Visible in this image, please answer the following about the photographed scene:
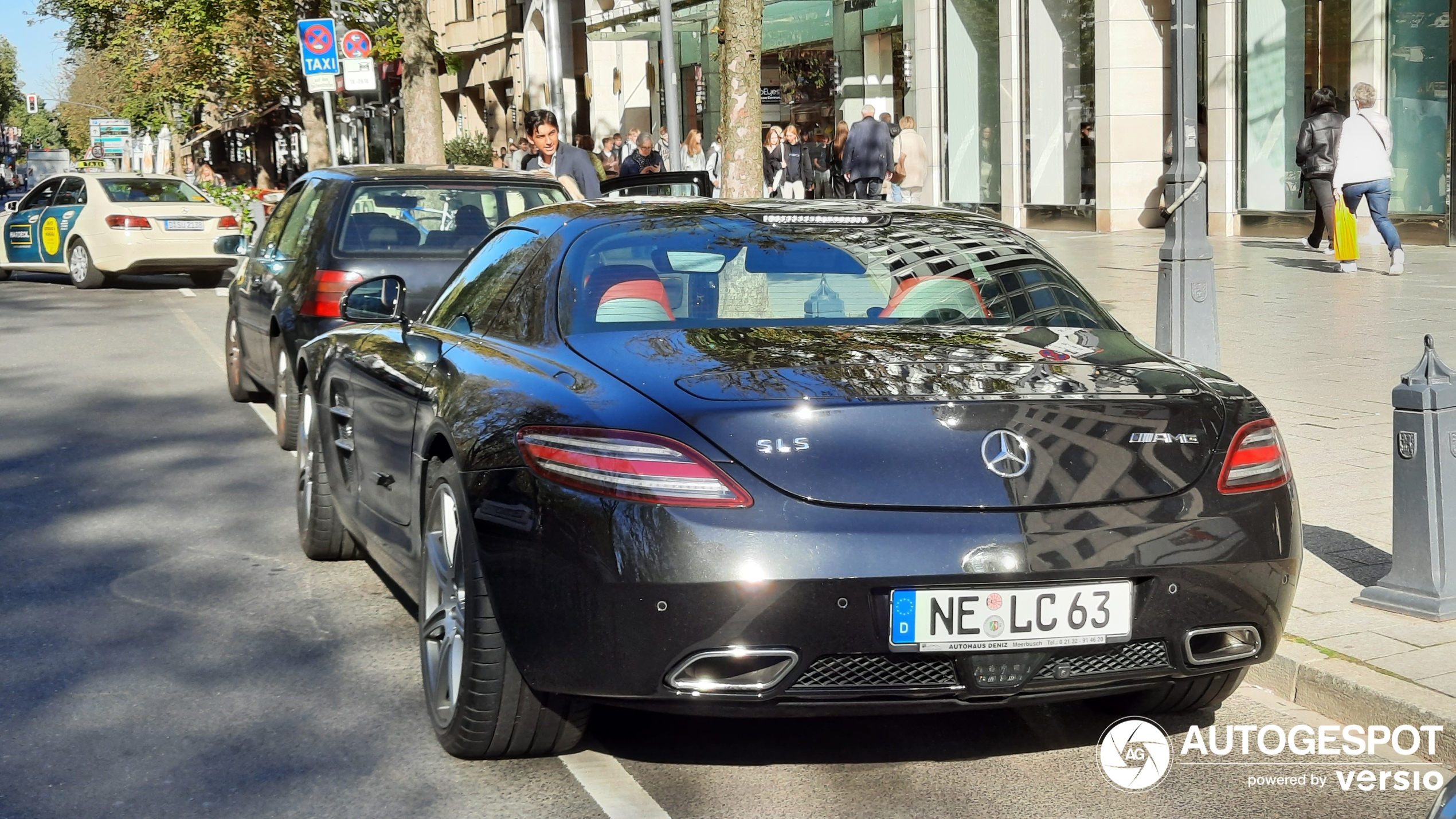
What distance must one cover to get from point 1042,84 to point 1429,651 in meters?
22.5

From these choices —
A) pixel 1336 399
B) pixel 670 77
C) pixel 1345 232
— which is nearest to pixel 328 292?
pixel 1336 399

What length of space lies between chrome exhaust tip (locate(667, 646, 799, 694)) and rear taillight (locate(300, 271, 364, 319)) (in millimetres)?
5741

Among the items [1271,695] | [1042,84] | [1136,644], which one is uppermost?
[1042,84]

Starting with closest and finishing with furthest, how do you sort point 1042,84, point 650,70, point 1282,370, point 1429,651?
point 1429,651
point 1282,370
point 1042,84
point 650,70

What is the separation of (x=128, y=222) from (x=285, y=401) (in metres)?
13.8

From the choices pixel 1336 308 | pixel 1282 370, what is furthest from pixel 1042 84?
pixel 1282 370

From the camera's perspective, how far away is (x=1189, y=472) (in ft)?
12.5

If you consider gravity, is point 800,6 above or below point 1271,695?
above

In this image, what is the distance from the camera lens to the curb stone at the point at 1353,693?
4.27m

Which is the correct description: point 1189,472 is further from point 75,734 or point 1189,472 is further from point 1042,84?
point 1042,84

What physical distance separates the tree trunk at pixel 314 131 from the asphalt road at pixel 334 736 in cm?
3656

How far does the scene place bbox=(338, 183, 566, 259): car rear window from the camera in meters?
9.21

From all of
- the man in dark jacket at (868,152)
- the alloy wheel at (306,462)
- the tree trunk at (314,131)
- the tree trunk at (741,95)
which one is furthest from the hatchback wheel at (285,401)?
the tree trunk at (314,131)

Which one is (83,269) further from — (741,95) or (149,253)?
(741,95)
